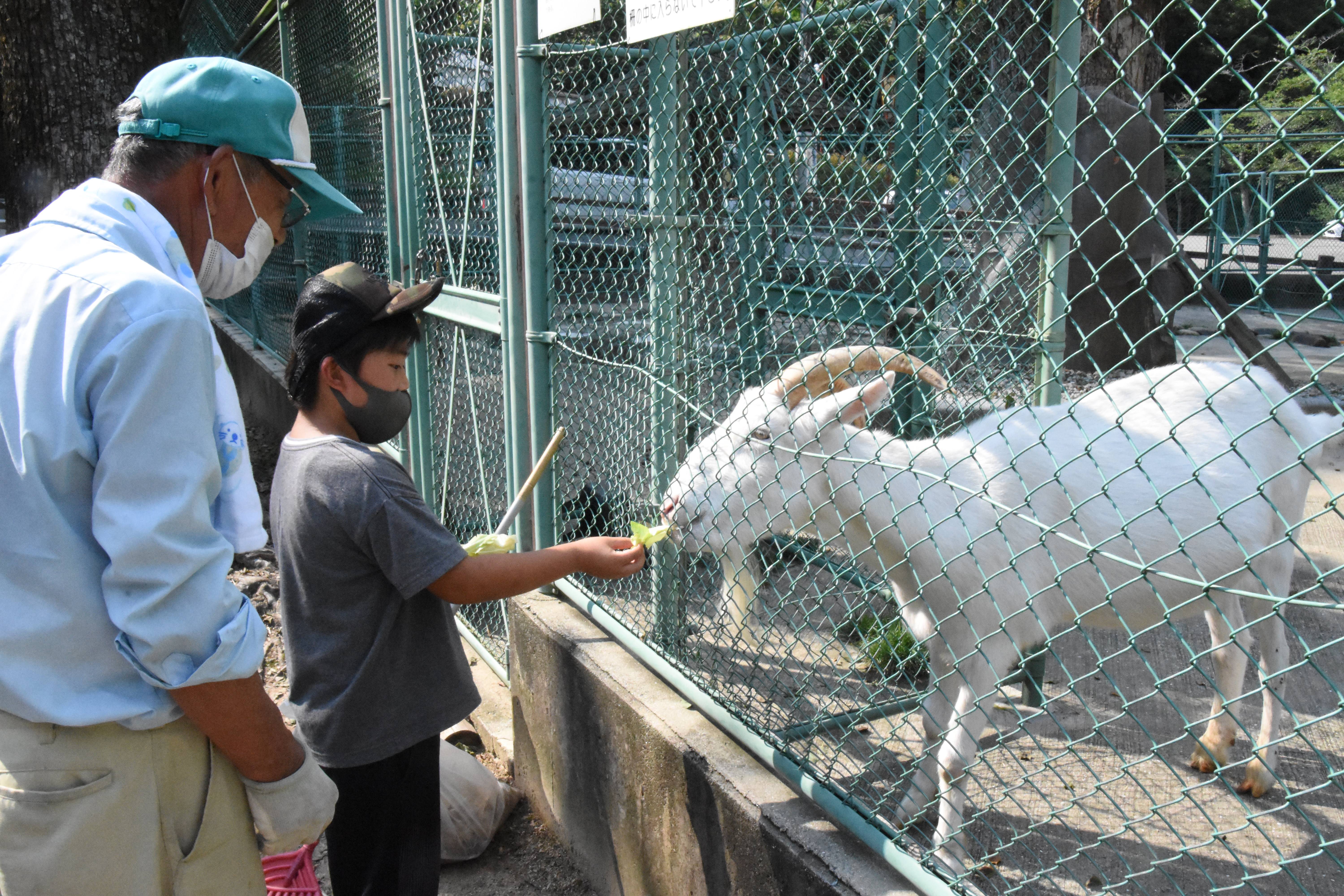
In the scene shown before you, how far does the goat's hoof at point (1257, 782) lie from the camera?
3234 mm

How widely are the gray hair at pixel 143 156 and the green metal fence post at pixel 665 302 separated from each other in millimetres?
1729

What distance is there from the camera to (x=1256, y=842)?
117 inches

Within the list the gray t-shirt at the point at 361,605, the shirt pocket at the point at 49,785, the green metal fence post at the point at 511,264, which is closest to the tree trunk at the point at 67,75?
the green metal fence post at the point at 511,264

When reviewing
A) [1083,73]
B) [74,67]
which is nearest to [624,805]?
[1083,73]

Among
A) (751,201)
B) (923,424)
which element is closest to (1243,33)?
(751,201)

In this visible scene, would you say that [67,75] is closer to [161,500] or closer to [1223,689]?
[161,500]

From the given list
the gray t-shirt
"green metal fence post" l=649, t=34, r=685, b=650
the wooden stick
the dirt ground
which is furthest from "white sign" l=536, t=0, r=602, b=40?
the dirt ground

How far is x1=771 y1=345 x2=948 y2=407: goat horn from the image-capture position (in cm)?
271

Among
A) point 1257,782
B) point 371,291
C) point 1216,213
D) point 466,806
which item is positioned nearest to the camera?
point 1216,213

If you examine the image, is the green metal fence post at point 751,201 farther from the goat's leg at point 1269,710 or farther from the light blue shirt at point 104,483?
the goat's leg at point 1269,710

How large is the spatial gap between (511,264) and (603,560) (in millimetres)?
1621

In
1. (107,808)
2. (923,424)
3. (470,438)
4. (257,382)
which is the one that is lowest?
(257,382)

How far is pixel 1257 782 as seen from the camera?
10.6ft

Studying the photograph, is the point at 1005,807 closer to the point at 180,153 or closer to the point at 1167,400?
the point at 1167,400
